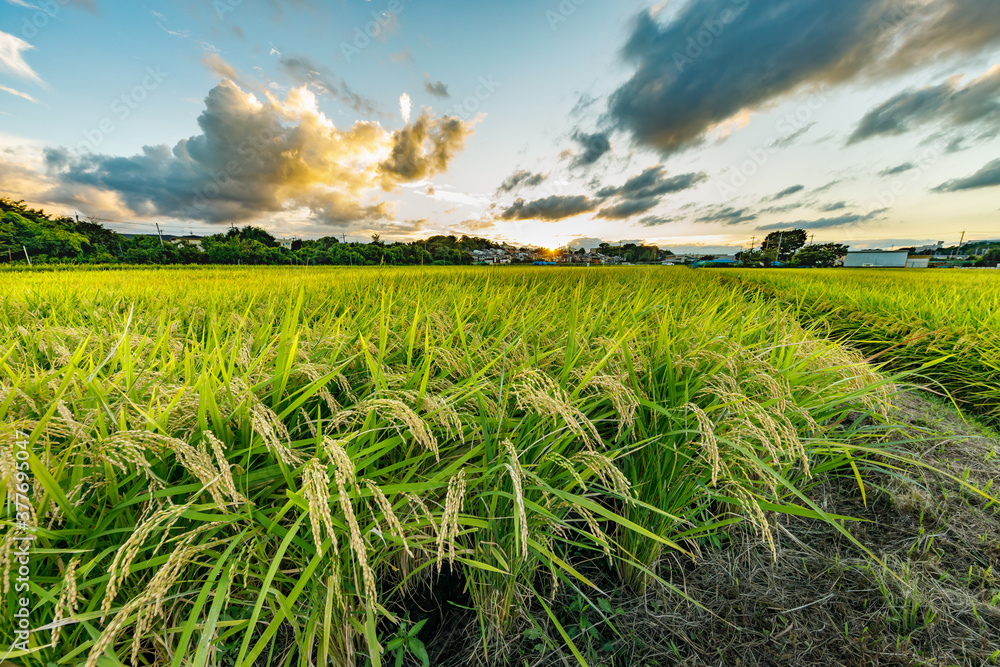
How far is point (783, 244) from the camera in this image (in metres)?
86.1

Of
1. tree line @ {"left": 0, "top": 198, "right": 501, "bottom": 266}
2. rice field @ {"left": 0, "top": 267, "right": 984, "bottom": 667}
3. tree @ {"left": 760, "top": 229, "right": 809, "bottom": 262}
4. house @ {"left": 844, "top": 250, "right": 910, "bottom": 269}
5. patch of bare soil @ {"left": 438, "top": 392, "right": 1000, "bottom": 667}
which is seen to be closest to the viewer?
rice field @ {"left": 0, "top": 267, "right": 984, "bottom": 667}

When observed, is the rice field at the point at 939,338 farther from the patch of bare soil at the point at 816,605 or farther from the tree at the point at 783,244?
the tree at the point at 783,244

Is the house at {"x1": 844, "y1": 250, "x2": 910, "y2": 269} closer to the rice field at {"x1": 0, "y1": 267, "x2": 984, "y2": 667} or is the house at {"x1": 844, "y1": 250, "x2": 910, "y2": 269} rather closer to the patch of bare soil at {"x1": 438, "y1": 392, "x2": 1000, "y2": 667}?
the patch of bare soil at {"x1": 438, "y1": 392, "x2": 1000, "y2": 667}

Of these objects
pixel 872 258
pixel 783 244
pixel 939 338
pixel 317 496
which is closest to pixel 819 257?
pixel 872 258

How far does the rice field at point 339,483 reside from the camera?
0.88 metres

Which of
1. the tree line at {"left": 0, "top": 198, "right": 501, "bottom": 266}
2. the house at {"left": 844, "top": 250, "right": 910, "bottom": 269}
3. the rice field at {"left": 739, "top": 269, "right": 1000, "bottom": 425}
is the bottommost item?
the rice field at {"left": 739, "top": 269, "right": 1000, "bottom": 425}

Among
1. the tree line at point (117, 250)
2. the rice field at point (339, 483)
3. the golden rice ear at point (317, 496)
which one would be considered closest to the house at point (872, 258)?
the tree line at point (117, 250)

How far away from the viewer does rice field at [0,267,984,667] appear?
0.88 meters

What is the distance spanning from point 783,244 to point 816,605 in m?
113

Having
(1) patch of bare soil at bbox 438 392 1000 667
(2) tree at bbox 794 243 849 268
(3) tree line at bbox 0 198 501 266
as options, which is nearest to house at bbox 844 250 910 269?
(2) tree at bbox 794 243 849 268

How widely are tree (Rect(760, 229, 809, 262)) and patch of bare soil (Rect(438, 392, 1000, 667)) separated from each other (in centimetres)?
9255

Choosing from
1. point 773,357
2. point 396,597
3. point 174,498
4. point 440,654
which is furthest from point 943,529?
point 174,498

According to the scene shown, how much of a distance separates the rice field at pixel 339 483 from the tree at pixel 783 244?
93.5 meters

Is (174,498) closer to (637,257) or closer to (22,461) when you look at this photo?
(22,461)
